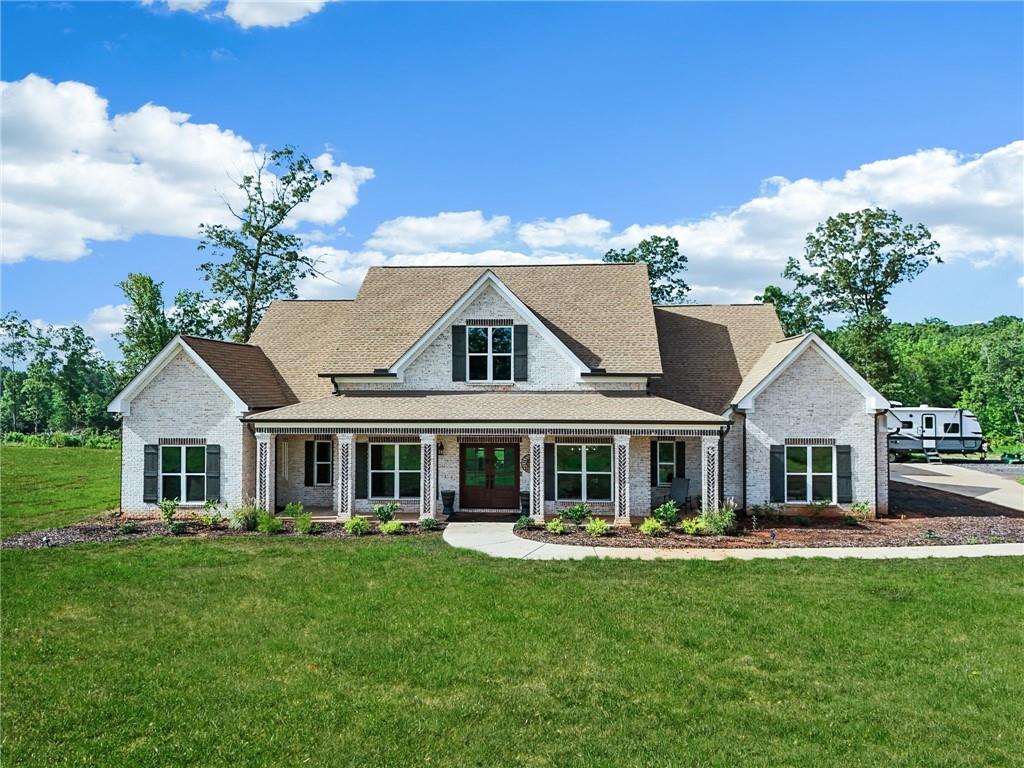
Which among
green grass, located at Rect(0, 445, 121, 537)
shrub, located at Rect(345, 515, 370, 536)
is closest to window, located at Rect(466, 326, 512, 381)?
shrub, located at Rect(345, 515, 370, 536)

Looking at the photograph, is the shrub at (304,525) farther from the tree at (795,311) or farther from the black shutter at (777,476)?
the tree at (795,311)

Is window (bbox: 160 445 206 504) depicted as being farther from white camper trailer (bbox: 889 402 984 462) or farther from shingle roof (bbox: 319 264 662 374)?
white camper trailer (bbox: 889 402 984 462)

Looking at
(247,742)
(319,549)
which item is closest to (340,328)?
(319,549)

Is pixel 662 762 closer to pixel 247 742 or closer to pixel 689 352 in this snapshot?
pixel 247 742

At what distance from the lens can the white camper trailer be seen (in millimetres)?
42156

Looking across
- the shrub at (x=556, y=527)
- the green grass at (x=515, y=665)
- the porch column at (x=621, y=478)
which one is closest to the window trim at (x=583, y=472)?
the porch column at (x=621, y=478)

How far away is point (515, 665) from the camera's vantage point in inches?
345

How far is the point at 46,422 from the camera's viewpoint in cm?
8394

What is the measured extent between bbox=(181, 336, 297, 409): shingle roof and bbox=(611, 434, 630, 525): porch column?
10896 millimetres

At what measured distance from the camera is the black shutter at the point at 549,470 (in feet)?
67.6

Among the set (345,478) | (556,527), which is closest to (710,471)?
(556,527)

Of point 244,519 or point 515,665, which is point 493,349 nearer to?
point 244,519

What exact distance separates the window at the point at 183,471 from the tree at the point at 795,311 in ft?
124

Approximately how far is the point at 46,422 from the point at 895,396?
92190mm
